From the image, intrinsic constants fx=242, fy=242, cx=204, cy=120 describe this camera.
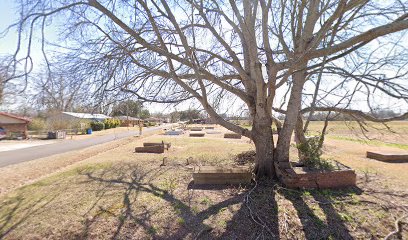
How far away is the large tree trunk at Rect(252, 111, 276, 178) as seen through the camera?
6316 millimetres

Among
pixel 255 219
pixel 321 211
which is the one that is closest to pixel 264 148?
pixel 321 211

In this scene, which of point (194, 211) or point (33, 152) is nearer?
point (194, 211)


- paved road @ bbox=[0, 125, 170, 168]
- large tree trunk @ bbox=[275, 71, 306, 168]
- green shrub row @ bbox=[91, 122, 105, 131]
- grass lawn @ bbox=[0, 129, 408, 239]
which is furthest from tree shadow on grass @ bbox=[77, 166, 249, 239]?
green shrub row @ bbox=[91, 122, 105, 131]

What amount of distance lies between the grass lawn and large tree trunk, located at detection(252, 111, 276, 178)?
1.44ft

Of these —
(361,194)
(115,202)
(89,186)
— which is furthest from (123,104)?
(361,194)

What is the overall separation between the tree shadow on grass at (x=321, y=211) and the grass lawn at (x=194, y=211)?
0.02 m

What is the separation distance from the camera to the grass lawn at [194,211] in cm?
405

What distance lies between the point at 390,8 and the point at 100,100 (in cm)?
772

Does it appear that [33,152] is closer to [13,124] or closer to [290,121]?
[13,124]

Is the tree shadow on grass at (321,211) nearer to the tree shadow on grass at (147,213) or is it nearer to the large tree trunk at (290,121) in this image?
the large tree trunk at (290,121)

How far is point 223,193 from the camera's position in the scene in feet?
18.2

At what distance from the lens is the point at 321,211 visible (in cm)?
462

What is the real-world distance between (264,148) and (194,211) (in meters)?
2.65

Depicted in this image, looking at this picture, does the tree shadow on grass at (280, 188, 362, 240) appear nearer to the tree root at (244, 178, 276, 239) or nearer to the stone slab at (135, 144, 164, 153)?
the tree root at (244, 178, 276, 239)
